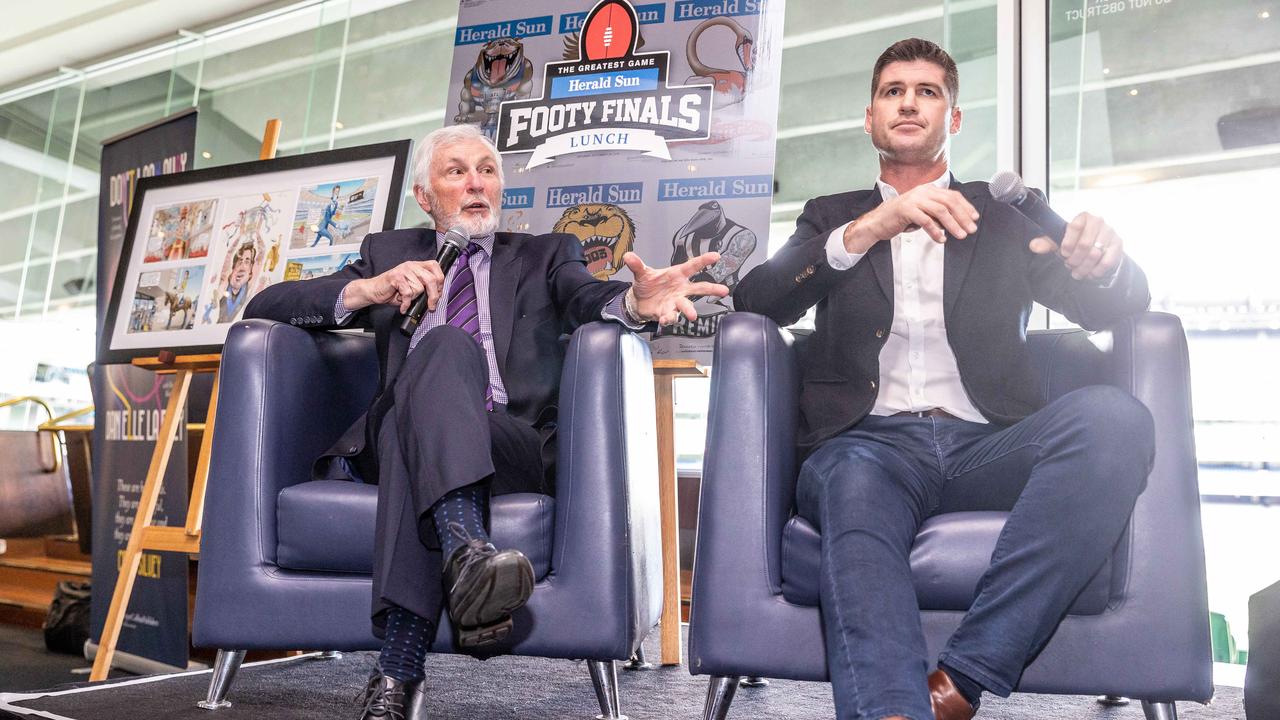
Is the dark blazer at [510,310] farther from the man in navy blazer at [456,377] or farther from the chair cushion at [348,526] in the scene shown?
the chair cushion at [348,526]

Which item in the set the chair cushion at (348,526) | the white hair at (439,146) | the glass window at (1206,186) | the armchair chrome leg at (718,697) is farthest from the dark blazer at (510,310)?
the glass window at (1206,186)

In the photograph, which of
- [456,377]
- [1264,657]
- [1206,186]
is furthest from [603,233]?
[1206,186]

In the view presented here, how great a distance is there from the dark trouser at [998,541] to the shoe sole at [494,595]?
1.40 ft

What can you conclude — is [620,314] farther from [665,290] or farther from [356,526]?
[356,526]

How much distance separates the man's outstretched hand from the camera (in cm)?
179

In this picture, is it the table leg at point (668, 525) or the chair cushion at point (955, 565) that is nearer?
the chair cushion at point (955, 565)

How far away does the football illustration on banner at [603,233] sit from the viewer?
291 centimetres

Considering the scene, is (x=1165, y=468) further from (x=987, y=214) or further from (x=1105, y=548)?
(x=987, y=214)

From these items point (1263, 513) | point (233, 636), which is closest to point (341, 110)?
point (233, 636)

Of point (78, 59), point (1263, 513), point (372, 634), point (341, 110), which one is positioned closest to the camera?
point (372, 634)

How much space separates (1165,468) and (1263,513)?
7.17 ft

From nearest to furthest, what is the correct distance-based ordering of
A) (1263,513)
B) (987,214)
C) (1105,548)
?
(1105,548)
(987,214)
(1263,513)

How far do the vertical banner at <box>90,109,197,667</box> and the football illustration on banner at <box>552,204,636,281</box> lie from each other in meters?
1.28

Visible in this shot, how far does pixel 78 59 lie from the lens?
22.8 feet
